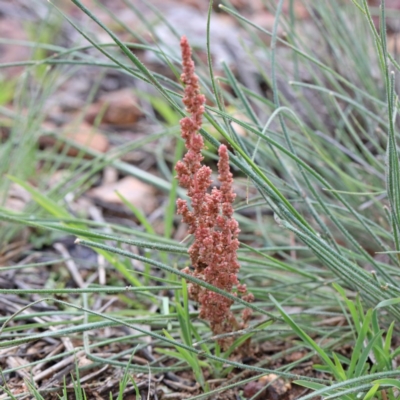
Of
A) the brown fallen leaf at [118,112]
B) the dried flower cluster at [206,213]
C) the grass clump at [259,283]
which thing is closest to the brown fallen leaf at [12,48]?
the brown fallen leaf at [118,112]

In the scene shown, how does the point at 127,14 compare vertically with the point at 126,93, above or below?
above

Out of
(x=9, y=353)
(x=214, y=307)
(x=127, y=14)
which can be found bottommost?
(x=9, y=353)

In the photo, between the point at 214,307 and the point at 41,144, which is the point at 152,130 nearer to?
Result: the point at 41,144

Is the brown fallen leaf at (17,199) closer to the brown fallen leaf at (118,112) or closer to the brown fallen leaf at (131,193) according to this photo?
the brown fallen leaf at (131,193)

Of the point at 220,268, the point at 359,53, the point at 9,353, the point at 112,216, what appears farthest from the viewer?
the point at 112,216

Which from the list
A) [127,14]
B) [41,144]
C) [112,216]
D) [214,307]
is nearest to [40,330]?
[214,307]

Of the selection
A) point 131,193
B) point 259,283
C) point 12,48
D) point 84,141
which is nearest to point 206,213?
point 259,283

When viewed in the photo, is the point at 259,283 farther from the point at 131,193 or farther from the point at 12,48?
the point at 12,48
